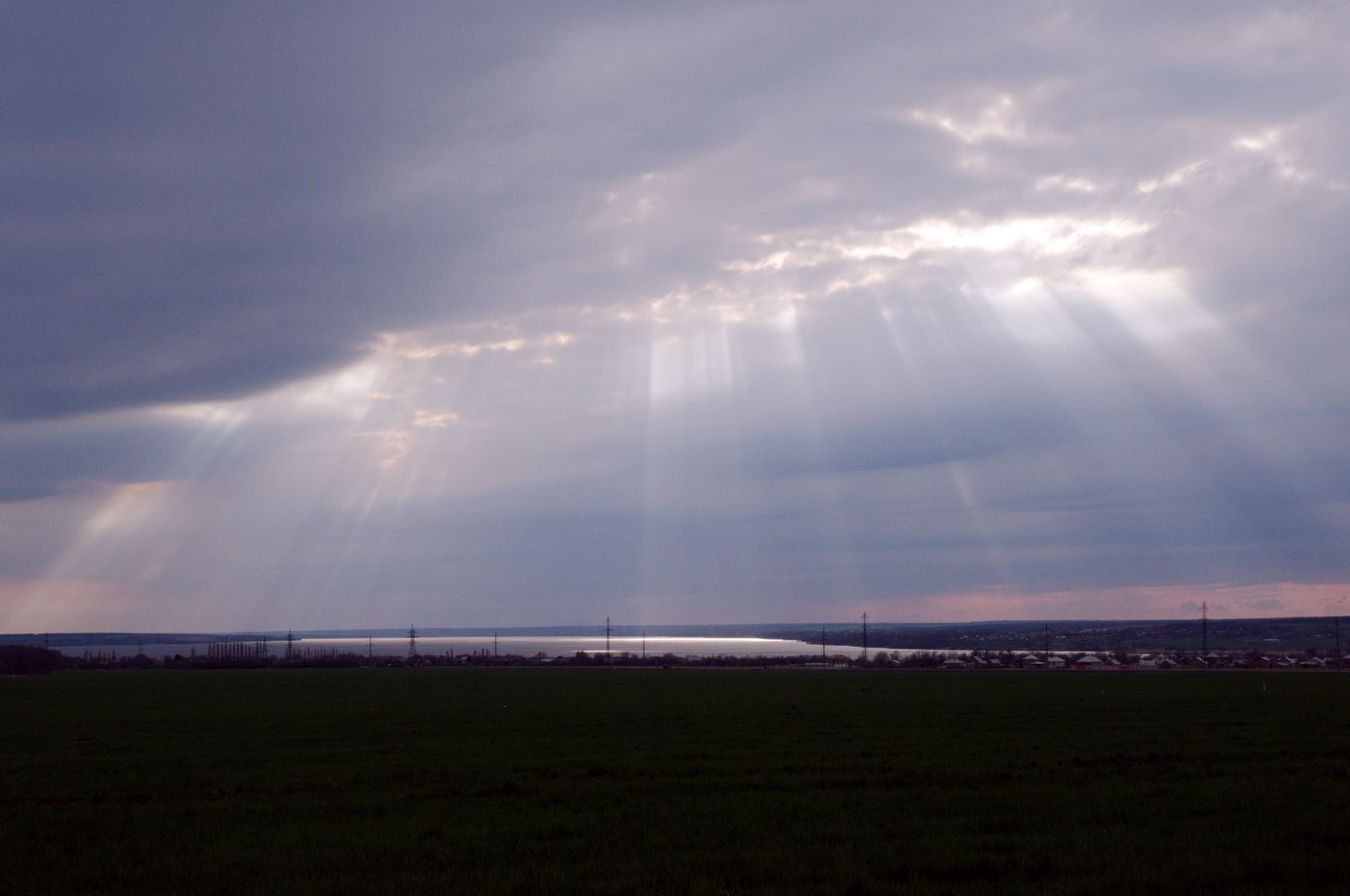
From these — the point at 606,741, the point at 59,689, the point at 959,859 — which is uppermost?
the point at 959,859

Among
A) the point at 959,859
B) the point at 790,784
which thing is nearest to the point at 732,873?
the point at 959,859

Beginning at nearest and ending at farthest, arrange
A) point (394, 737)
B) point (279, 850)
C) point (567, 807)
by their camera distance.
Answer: point (279, 850) → point (567, 807) → point (394, 737)

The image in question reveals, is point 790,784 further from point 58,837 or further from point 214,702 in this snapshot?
point 214,702

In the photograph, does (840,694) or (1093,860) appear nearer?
(1093,860)

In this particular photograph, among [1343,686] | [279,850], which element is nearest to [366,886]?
[279,850]

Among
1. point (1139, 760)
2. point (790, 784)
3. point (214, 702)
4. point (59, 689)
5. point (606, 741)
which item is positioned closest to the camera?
point (790, 784)

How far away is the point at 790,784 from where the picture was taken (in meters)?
17.8

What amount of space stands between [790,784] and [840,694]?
32718mm

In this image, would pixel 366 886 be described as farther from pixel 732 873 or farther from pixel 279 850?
pixel 732 873

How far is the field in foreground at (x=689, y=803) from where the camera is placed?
11.2 m

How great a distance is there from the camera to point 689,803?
16062 millimetres

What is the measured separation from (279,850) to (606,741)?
1377cm

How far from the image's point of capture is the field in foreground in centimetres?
1118

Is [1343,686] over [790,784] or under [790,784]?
under
